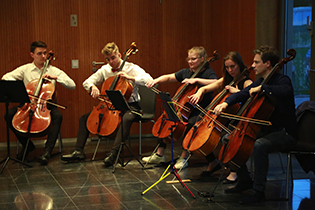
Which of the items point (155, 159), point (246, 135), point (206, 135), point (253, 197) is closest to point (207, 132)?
point (206, 135)

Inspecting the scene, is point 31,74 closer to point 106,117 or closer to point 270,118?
point 106,117

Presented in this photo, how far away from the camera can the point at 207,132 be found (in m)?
3.06

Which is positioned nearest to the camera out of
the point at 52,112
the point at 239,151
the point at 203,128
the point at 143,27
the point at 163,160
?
the point at 239,151

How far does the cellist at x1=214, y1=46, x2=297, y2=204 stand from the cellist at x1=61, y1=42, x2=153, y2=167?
1485 millimetres

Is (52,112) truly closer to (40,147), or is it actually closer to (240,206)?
(40,147)

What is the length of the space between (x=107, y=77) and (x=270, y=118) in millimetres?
2241

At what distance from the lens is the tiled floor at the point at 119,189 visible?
287 centimetres

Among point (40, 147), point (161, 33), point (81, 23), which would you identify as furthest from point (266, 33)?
point (40, 147)

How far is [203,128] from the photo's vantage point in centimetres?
313

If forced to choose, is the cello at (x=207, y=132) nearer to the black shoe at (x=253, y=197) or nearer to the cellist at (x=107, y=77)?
the black shoe at (x=253, y=197)

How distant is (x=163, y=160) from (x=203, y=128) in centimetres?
119

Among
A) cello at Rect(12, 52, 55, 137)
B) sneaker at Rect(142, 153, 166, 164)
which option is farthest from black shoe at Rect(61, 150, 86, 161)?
sneaker at Rect(142, 153, 166, 164)

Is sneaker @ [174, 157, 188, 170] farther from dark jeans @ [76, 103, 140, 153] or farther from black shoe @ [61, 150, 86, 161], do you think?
black shoe @ [61, 150, 86, 161]

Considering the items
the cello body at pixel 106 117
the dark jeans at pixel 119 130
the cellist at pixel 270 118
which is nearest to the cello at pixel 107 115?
the cello body at pixel 106 117
